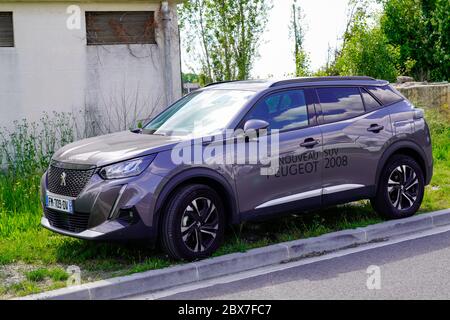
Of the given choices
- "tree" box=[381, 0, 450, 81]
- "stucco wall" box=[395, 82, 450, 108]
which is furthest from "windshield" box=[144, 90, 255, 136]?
"tree" box=[381, 0, 450, 81]

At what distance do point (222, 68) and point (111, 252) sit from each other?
11549mm

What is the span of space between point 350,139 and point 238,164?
1537 mm

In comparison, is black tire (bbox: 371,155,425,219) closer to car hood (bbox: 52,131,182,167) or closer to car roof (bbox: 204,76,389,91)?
car roof (bbox: 204,76,389,91)

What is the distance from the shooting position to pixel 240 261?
6.80m

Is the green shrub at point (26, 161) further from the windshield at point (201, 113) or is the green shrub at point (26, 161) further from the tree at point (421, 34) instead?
the tree at point (421, 34)

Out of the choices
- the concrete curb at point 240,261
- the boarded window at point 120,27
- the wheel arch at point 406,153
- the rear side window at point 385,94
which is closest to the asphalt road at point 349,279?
the concrete curb at point 240,261

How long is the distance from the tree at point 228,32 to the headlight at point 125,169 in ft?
38.1

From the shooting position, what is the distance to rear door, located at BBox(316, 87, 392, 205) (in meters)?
7.65

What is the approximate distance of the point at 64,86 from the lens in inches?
533

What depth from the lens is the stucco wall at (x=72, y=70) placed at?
1328 centimetres

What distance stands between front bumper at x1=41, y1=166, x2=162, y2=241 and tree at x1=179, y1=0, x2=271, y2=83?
1175 cm

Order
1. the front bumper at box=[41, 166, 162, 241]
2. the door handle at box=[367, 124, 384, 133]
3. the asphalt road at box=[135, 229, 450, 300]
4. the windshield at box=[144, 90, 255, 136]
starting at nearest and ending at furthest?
the asphalt road at box=[135, 229, 450, 300]
the front bumper at box=[41, 166, 162, 241]
the windshield at box=[144, 90, 255, 136]
the door handle at box=[367, 124, 384, 133]

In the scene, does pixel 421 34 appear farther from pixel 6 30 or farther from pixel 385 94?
pixel 385 94
